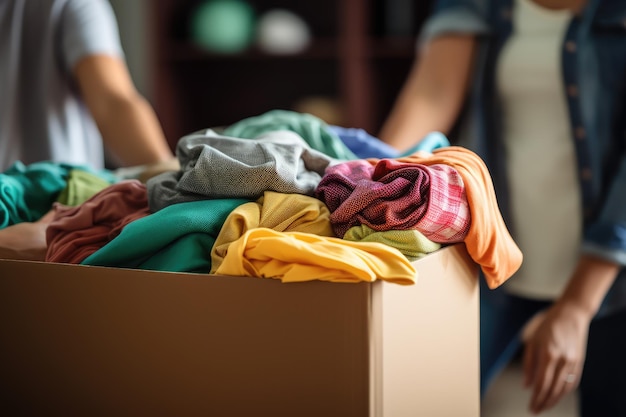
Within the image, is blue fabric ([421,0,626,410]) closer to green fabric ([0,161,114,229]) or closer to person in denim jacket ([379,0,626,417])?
person in denim jacket ([379,0,626,417])

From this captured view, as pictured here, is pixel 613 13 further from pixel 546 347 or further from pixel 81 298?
pixel 81 298

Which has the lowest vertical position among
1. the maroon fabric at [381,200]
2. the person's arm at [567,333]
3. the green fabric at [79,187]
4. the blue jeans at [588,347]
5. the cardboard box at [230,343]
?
the blue jeans at [588,347]

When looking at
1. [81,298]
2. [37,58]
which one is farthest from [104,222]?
[37,58]

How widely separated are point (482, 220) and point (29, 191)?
499 millimetres

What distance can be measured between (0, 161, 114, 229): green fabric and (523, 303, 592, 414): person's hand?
0.66 metres

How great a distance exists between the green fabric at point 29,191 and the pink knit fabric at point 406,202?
0.35m

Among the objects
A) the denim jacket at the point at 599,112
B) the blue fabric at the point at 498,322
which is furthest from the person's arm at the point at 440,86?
the blue fabric at the point at 498,322

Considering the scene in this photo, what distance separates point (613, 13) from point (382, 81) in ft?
5.05

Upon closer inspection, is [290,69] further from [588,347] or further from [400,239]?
[400,239]

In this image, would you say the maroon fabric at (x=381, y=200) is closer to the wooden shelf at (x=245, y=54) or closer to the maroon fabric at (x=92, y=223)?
the maroon fabric at (x=92, y=223)

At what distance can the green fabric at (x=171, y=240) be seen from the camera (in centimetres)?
64

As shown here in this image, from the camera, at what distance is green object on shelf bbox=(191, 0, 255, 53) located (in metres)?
2.62

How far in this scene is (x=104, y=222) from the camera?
73 cm

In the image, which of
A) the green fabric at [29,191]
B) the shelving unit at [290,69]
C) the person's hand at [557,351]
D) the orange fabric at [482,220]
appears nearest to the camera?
the orange fabric at [482,220]
